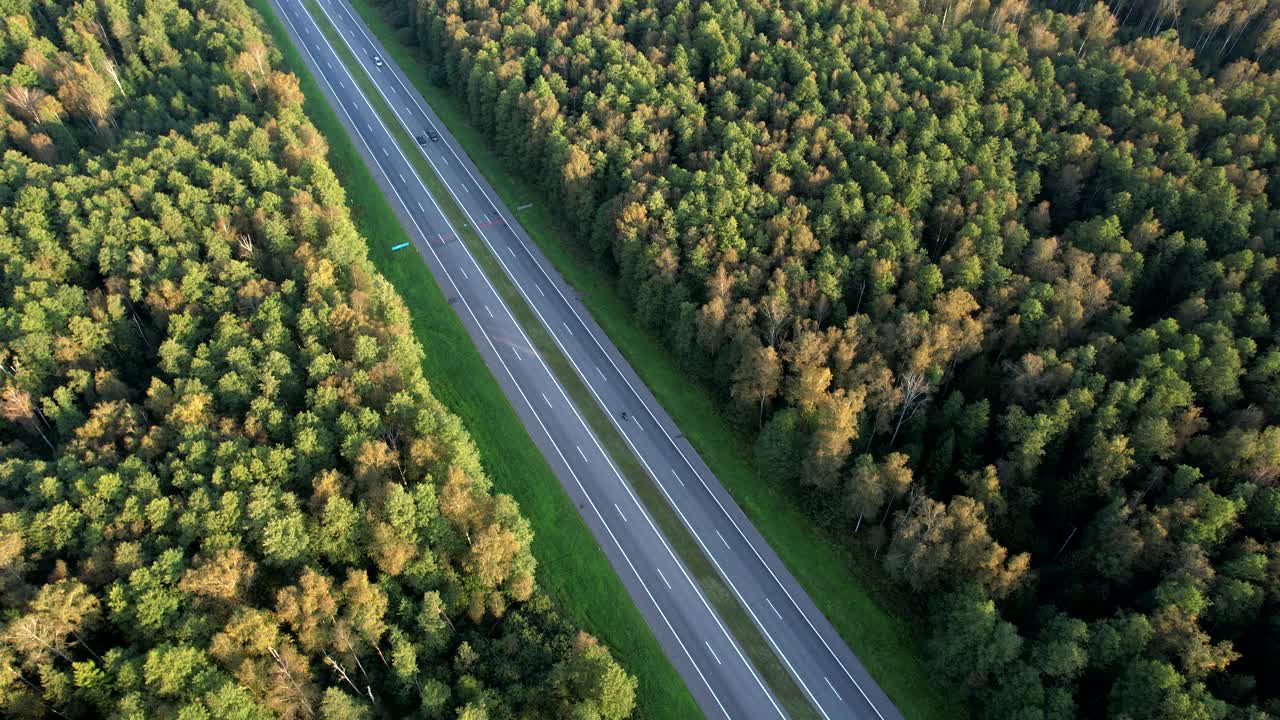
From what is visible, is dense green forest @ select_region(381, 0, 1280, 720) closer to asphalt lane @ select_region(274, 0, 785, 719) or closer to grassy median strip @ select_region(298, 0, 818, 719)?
grassy median strip @ select_region(298, 0, 818, 719)

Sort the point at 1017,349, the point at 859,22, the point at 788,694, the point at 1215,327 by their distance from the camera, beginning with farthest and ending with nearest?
1. the point at 859,22
2. the point at 1017,349
3. the point at 1215,327
4. the point at 788,694

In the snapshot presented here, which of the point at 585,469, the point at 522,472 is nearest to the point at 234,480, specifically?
the point at 522,472

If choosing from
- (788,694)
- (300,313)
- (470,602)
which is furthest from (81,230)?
(788,694)

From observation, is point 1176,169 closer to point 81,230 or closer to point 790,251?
point 790,251

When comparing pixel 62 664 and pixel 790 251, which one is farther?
pixel 790 251

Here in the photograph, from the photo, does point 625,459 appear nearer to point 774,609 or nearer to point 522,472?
point 522,472

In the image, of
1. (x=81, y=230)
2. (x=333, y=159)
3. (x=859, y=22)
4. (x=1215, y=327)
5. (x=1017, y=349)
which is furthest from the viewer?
(x=333, y=159)

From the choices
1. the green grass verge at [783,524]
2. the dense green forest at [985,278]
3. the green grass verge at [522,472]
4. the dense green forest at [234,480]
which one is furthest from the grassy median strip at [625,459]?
the dense green forest at [234,480]

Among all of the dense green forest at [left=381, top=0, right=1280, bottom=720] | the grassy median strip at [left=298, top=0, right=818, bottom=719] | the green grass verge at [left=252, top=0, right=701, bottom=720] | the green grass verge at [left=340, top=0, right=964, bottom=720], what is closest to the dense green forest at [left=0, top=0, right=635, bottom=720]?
the green grass verge at [left=252, top=0, right=701, bottom=720]
